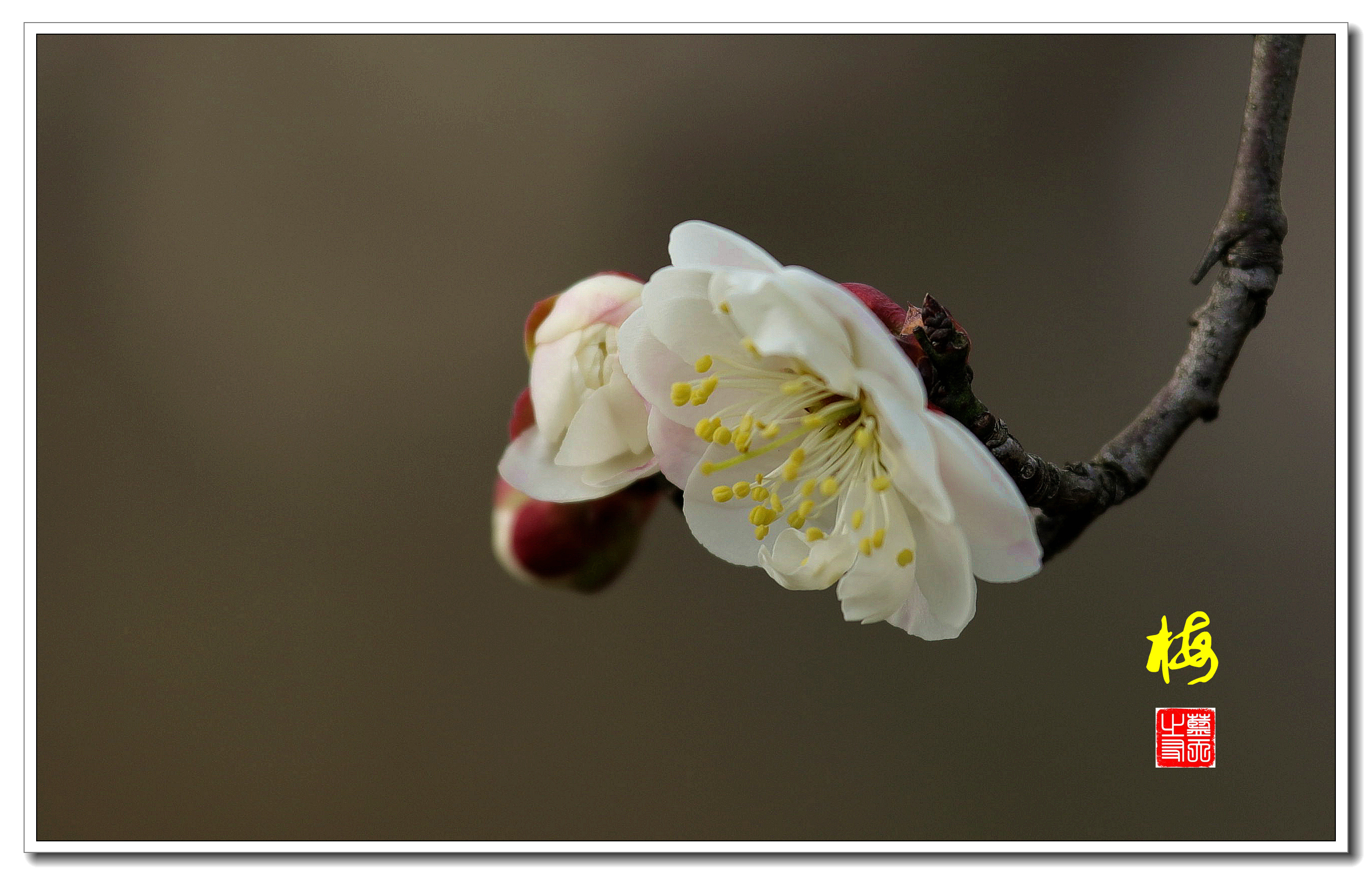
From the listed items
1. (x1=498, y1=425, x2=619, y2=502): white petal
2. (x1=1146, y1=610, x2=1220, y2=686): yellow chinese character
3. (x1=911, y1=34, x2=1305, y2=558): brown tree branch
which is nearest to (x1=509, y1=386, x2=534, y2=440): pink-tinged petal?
(x1=498, y1=425, x2=619, y2=502): white petal

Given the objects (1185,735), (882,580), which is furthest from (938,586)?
(1185,735)

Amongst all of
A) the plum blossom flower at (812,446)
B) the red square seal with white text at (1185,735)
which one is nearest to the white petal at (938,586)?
the plum blossom flower at (812,446)

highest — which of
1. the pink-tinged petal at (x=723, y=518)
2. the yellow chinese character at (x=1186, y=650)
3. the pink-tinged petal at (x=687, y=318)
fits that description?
the pink-tinged petal at (x=687, y=318)

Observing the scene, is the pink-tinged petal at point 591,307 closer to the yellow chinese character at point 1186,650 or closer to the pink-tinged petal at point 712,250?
the pink-tinged petal at point 712,250

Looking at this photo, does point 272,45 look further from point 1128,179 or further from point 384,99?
point 1128,179

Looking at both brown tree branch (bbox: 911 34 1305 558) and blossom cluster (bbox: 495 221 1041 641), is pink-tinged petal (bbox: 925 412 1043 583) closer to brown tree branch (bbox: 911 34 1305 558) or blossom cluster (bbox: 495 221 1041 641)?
blossom cluster (bbox: 495 221 1041 641)

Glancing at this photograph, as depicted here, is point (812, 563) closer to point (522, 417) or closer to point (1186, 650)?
point (522, 417)
